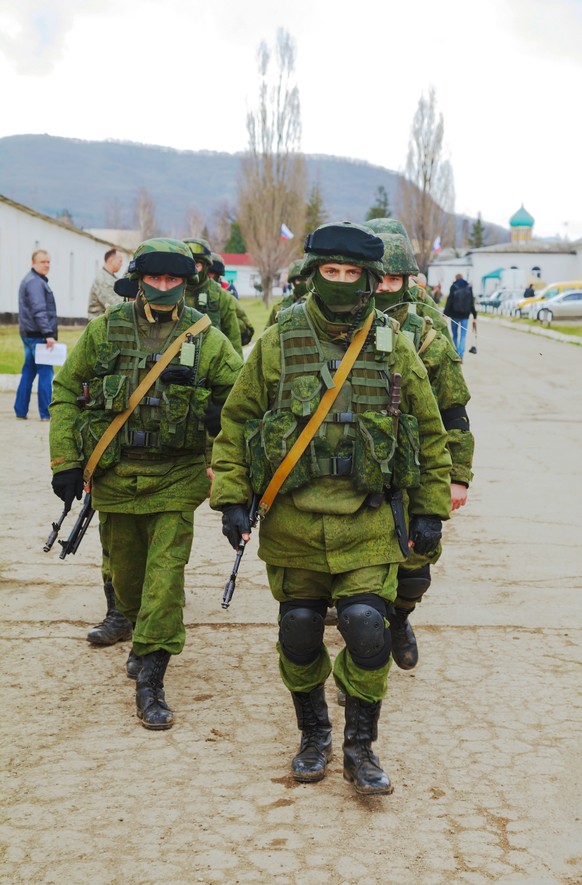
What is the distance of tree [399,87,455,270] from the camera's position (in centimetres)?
7275

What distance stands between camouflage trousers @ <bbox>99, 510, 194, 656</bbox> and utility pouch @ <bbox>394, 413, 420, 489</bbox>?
1142 mm

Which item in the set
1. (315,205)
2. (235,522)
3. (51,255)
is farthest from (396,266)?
(315,205)

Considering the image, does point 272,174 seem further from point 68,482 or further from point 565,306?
point 68,482

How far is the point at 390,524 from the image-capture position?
383cm

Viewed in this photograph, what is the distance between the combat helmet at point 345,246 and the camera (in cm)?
372

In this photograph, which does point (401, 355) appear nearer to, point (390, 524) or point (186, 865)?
point (390, 524)

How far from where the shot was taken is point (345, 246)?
371 centimetres

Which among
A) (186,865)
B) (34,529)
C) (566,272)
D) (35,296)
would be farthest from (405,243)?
(566,272)

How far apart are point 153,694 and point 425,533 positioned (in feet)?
4.22

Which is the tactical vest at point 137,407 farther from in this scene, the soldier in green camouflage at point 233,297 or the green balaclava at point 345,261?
the soldier in green camouflage at point 233,297

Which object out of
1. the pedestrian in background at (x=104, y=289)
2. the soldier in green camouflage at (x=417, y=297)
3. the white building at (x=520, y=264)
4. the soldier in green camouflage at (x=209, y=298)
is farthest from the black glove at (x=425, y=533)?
the white building at (x=520, y=264)

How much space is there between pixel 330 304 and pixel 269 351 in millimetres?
265

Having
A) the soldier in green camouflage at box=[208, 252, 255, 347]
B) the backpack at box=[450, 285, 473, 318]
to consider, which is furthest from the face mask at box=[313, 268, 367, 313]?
the backpack at box=[450, 285, 473, 318]

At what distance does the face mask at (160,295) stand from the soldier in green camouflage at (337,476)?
0.77 meters
